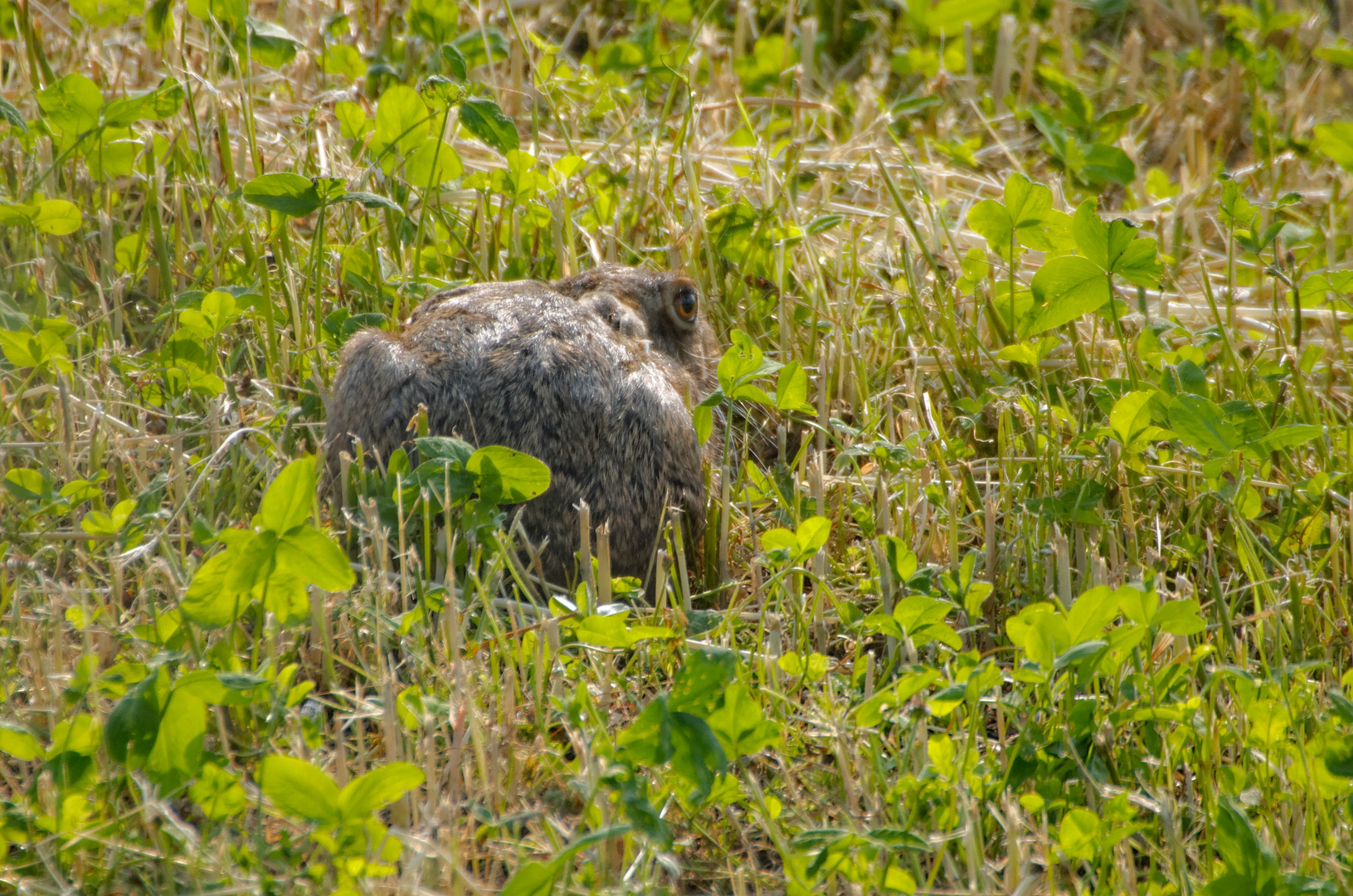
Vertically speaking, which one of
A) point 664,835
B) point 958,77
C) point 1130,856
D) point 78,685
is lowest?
point 1130,856

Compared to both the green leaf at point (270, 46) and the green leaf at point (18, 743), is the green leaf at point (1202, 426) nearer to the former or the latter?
the green leaf at point (18, 743)

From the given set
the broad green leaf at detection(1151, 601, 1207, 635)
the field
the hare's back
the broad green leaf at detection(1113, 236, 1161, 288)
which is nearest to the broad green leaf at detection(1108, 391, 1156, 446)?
the field

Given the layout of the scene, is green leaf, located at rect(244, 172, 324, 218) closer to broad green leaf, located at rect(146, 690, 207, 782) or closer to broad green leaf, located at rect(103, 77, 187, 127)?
broad green leaf, located at rect(103, 77, 187, 127)

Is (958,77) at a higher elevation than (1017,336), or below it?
higher

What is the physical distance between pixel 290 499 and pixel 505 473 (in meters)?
0.75

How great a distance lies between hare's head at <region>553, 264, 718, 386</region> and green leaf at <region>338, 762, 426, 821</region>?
2054 mm

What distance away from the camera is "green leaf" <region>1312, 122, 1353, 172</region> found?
13.8 ft

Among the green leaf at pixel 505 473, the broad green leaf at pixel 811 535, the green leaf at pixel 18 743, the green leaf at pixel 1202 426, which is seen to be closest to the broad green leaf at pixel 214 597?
the green leaf at pixel 18 743

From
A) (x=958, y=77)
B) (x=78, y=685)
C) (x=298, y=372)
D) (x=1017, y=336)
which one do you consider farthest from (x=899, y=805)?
(x=958, y=77)

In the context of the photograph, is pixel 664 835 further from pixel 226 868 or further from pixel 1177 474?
pixel 1177 474

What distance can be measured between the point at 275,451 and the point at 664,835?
6.41ft

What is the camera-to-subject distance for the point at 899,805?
96.7 inches

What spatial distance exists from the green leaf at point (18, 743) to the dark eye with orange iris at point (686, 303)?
2.64 m

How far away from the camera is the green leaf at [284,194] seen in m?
4.00
